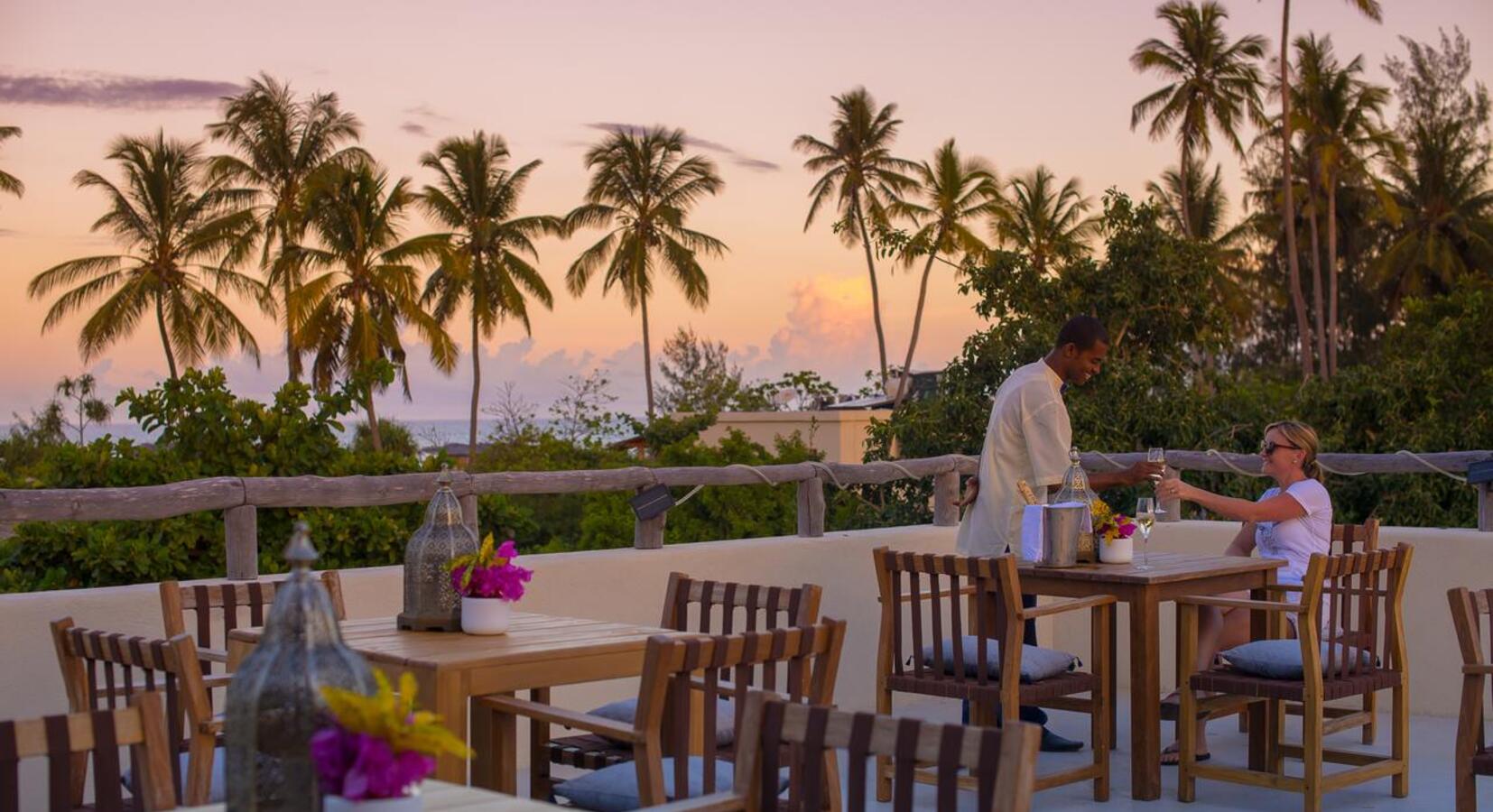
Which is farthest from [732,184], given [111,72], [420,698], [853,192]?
[420,698]

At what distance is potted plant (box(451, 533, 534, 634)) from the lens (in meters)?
4.15

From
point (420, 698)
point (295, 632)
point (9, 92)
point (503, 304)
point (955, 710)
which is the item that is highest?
point (9, 92)

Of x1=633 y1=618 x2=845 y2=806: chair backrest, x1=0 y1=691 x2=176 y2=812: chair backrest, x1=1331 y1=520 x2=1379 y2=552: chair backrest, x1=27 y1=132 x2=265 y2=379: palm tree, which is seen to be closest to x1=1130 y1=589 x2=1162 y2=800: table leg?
x1=1331 y1=520 x2=1379 y2=552: chair backrest

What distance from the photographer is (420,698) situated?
3.82 metres

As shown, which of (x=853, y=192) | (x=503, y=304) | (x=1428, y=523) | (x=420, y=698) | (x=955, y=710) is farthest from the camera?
(x=853, y=192)

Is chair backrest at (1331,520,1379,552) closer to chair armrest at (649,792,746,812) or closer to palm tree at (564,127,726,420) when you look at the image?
chair armrest at (649,792,746,812)

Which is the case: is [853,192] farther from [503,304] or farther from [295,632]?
[295,632]

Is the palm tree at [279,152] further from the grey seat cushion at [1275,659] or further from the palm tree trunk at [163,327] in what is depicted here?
the grey seat cushion at [1275,659]

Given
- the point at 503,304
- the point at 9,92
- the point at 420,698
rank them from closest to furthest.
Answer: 1. the point at 420,698
2. the point at 9,92
3. the point at 503,304

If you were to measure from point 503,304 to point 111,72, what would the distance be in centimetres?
1062

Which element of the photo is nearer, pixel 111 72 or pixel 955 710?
pixel 955 710

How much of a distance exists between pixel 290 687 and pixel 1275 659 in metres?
4.14

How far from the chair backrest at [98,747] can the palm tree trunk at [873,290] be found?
37.0 m

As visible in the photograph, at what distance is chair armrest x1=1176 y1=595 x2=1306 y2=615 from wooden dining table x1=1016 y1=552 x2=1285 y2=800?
6 centimetres
